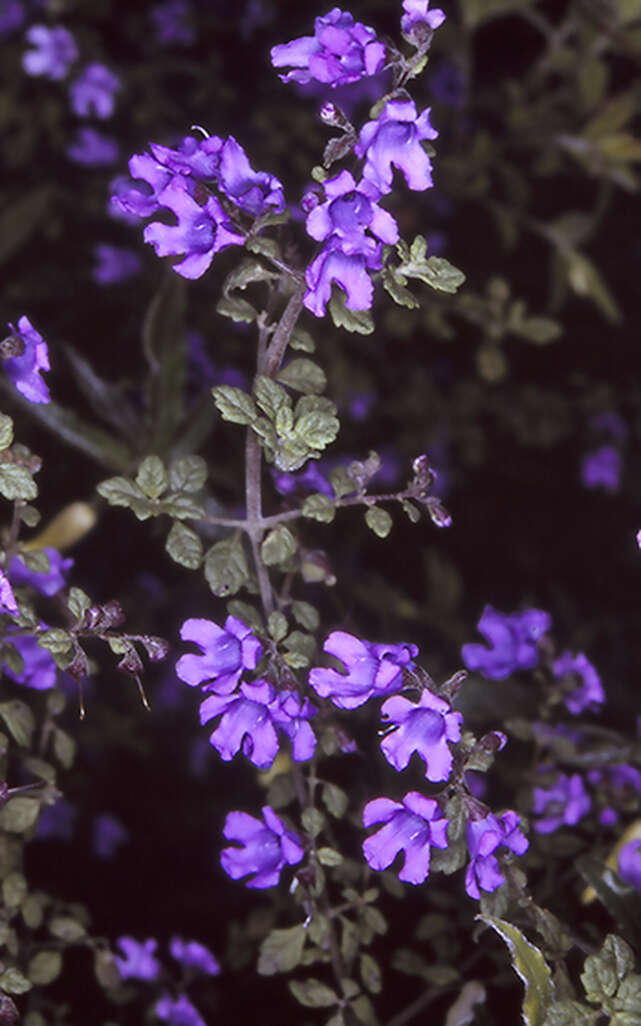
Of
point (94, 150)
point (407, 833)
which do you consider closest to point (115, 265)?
point (94, 150)

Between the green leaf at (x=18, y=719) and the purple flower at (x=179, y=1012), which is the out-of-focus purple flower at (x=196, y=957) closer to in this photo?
the purple flower at (x=179, y=1012)

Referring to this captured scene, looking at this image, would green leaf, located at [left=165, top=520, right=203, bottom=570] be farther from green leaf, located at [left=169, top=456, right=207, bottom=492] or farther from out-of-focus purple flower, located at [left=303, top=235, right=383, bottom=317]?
out-of-focus purple flower, located at [left=303, top=235, right=383, bottom=317]

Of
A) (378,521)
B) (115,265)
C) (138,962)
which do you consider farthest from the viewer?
(115,265)

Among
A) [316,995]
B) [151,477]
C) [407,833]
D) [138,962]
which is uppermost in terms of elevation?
[151,477]

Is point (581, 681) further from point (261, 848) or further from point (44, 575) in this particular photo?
point (44, 575)

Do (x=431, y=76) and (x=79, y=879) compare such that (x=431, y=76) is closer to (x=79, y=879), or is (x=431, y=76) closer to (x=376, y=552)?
(x=376, y=552)

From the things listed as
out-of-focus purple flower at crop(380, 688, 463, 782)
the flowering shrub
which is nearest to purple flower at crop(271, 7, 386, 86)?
the flowering shrub
